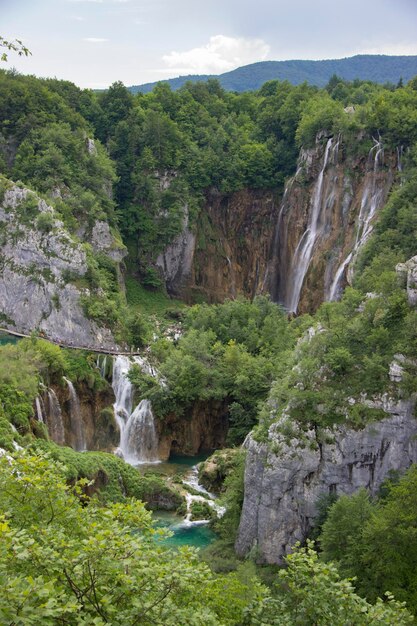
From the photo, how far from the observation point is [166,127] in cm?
5303

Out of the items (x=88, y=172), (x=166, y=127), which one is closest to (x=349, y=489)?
(x=88, y=172)

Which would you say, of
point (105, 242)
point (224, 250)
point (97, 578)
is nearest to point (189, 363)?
point (105, 242)

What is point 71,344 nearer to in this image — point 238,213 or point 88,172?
point 88,172

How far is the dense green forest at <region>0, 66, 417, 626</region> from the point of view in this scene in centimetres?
809

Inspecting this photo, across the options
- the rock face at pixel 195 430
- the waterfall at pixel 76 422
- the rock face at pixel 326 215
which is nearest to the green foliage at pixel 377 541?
the rock face at pixel 195 430

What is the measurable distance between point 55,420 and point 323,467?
Answer: 13.0m

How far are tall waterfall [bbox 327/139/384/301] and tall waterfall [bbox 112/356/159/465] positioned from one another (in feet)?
46.2

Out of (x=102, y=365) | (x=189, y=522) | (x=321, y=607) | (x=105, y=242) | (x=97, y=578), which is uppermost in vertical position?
(x=105, y=242)

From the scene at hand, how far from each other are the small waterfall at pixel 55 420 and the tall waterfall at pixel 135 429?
9.87 ft

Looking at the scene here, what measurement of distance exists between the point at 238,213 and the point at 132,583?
46.7 m

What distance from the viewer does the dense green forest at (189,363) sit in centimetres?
809

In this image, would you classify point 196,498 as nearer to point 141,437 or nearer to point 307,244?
point 141,437

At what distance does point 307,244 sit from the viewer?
45469 millimetres

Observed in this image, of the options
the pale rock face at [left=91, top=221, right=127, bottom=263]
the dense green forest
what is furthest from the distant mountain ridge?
the pale rock face at [left=91, top=221, right=127, bottom=263]
